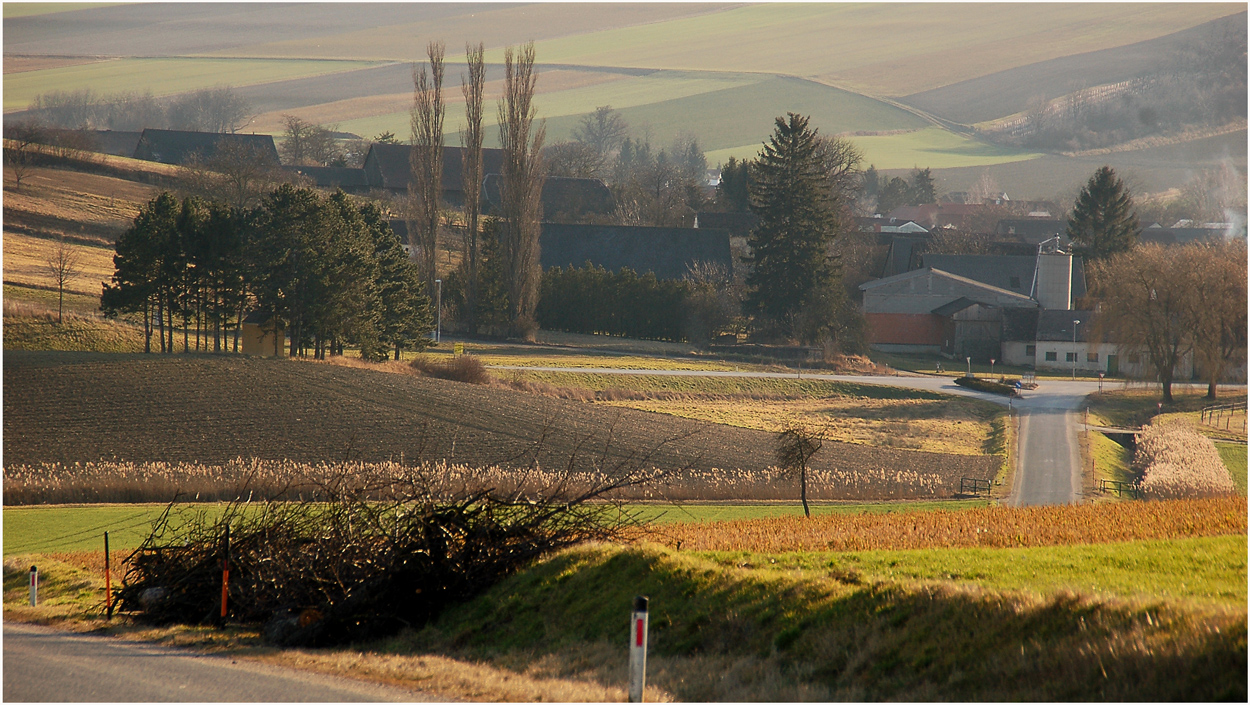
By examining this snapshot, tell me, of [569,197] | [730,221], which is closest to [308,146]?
[569,197]

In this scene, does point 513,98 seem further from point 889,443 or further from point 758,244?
point 889,443

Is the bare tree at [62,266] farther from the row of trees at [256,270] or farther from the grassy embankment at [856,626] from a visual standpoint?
the grassy embankment at [856,626]

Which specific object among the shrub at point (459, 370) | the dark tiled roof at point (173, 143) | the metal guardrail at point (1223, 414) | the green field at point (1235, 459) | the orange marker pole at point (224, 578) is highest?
the dark tiled roof at point (173, 143)

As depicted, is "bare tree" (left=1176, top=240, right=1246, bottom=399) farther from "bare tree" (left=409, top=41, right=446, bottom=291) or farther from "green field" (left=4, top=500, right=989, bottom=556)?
"bare tree" (left=409, top=41, right=446, bottom=291)

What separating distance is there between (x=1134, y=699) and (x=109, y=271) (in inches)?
2626

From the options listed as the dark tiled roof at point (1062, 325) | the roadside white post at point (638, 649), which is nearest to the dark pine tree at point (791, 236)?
the dark tiled roof at point (1062, 325)

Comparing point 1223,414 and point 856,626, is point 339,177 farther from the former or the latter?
point 856,626

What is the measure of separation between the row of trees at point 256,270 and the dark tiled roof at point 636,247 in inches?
1407

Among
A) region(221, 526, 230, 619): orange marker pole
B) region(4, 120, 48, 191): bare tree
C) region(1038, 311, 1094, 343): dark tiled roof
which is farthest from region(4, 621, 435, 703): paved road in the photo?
region(4, 120, 48, 191): bare tree

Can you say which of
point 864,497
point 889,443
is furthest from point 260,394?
point 889,443

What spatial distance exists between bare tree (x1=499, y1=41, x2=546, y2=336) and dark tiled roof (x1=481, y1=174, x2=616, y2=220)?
118ft

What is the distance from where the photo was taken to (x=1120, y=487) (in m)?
31.9

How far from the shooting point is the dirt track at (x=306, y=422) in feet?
99.6

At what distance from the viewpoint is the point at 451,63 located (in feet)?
226
